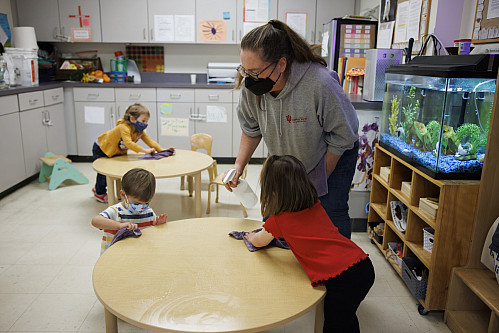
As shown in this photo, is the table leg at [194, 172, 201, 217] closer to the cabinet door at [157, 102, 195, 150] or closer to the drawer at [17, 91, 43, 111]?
the cabinet door at [157, 102, 195, 150]

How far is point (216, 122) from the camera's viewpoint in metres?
4.89

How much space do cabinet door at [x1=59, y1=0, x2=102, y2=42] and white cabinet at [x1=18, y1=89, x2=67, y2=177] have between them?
89 centimetres

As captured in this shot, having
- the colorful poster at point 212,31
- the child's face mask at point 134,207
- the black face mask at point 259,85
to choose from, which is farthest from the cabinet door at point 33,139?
the black face mask at point 259,85

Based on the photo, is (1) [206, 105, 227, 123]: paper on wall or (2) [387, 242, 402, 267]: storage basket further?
(1) [206, 105, 227, 123]: paper on wall

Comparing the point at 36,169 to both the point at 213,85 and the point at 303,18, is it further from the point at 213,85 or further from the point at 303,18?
the point at 303,18

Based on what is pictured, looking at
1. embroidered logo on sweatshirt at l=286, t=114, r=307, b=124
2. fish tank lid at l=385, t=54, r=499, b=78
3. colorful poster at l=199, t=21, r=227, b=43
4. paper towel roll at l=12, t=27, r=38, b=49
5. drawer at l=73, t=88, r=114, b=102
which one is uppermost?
colorful poster at l=199, t=21, r=227, b=43

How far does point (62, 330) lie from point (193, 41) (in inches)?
148

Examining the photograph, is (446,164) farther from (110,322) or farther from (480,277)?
(110,322)

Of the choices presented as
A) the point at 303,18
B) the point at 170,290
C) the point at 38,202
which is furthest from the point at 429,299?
the point at 303,18

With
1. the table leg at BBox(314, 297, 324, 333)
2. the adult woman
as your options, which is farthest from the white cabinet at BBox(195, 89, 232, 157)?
the table leg at BBox(314, 297, 324, 333)

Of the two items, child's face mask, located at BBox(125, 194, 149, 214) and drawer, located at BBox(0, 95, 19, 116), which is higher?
drawer, located at BBox(0, 95, 19, 116)

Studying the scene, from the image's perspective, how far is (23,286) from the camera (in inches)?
91.8

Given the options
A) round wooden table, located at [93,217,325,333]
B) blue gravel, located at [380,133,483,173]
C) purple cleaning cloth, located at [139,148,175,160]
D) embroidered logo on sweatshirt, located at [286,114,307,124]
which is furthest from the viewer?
purple cleaning cloth, located at [139,148,175,160]

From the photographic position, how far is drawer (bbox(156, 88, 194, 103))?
4.81 meters
